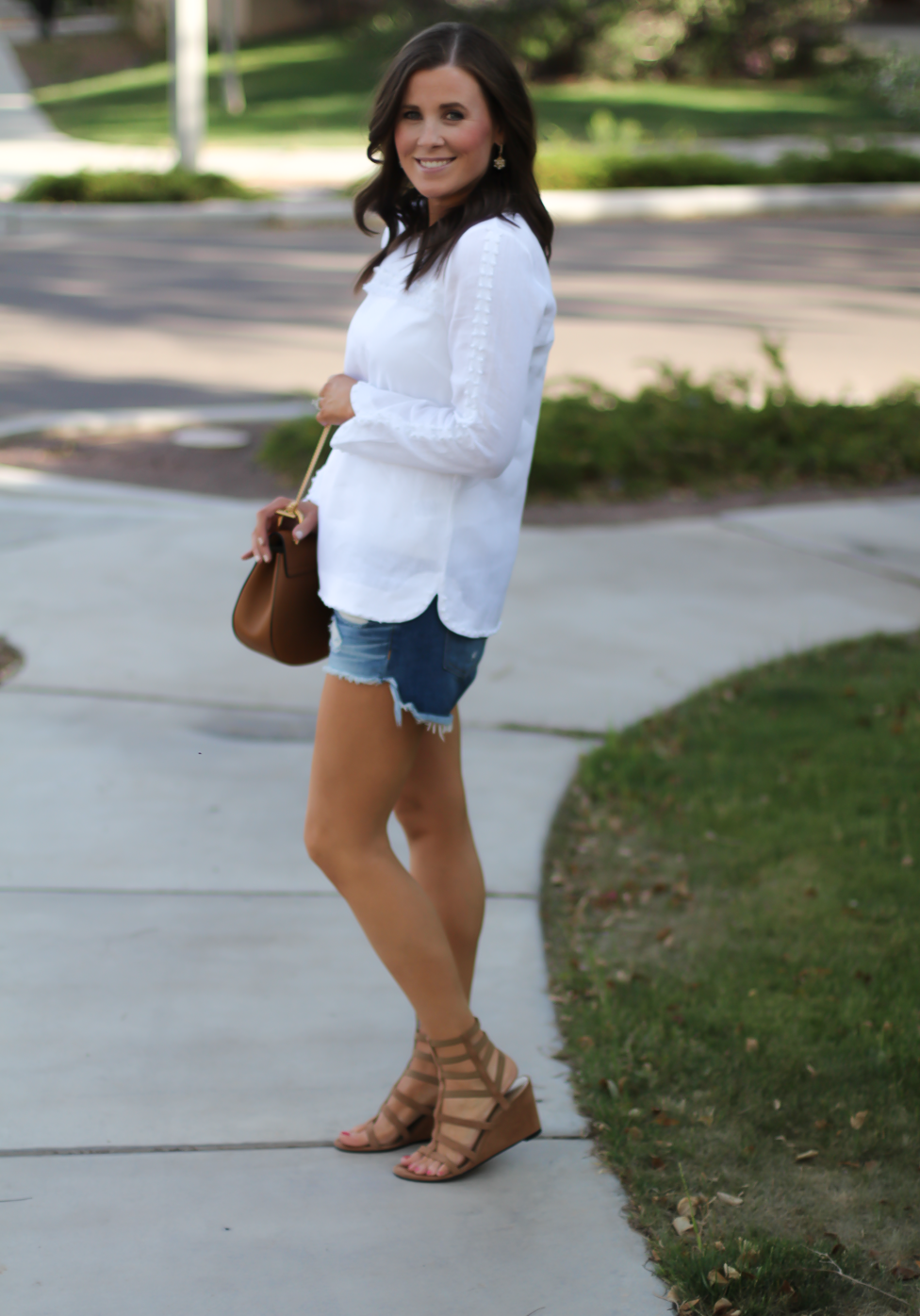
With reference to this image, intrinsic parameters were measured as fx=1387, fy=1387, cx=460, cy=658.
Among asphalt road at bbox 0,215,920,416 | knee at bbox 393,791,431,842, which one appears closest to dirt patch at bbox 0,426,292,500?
asphalt road at bbox 0,215,920,416

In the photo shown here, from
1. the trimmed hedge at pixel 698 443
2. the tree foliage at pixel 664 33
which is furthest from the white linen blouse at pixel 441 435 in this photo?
the tree foliage at pixel 664 33

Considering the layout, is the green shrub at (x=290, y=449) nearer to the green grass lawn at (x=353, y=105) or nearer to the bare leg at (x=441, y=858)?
the bare leg at (x=441, y=858)

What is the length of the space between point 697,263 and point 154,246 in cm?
599

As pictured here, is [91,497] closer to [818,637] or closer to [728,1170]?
[818,637]

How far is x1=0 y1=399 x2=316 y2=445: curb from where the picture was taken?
27.3 feet

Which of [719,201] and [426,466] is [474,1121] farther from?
[719,201]

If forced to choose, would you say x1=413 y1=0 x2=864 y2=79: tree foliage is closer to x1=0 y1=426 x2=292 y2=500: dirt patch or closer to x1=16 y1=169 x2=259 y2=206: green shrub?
x1=16 y1=169 x2=259 y2=206: green shrub

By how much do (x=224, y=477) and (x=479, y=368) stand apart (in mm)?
5784

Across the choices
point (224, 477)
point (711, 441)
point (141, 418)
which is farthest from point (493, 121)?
point (141, 418)

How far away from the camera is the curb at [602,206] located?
16938mm

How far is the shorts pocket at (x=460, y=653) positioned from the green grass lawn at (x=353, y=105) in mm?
22242

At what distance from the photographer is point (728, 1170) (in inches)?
99.0

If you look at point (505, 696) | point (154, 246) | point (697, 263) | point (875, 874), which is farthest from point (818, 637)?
point (154, 246)

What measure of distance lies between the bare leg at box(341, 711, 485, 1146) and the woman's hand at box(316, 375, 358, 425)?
1.97 feet
